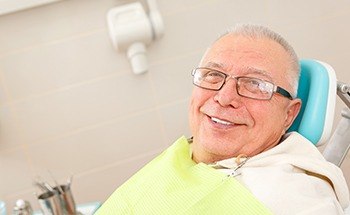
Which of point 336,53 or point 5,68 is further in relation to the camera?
point 336,53

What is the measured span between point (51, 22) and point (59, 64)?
6.4 inches

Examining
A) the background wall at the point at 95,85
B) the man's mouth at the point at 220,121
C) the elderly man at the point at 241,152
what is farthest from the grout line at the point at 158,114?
the man's mouth at the point at 220,121

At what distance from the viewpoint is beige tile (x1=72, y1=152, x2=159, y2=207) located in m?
1.96

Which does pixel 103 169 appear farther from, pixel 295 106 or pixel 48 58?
pixel 295 106

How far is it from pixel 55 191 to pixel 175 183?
0.54 m

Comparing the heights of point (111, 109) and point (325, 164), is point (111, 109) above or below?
above

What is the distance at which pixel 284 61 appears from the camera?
3.77 feet

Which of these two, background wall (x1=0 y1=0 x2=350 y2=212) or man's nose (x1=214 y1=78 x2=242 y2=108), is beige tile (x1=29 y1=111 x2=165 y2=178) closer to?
background wall (x1=0 y1=0 x2=350 y2=212)

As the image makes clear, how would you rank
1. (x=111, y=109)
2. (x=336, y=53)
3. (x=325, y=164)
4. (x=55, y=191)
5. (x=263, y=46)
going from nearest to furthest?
(x=325, y=164), (x=263, y=46), (x=55, y=191), (x=111, y=109), (x=336, y=53)

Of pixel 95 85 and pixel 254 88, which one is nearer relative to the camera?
pixel 254 88

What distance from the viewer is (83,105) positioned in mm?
1885

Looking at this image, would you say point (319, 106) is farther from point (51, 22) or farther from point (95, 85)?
point (51, 22)

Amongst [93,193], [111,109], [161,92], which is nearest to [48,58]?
[111,109]

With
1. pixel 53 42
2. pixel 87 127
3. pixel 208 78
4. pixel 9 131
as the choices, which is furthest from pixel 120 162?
pixel 208 78
